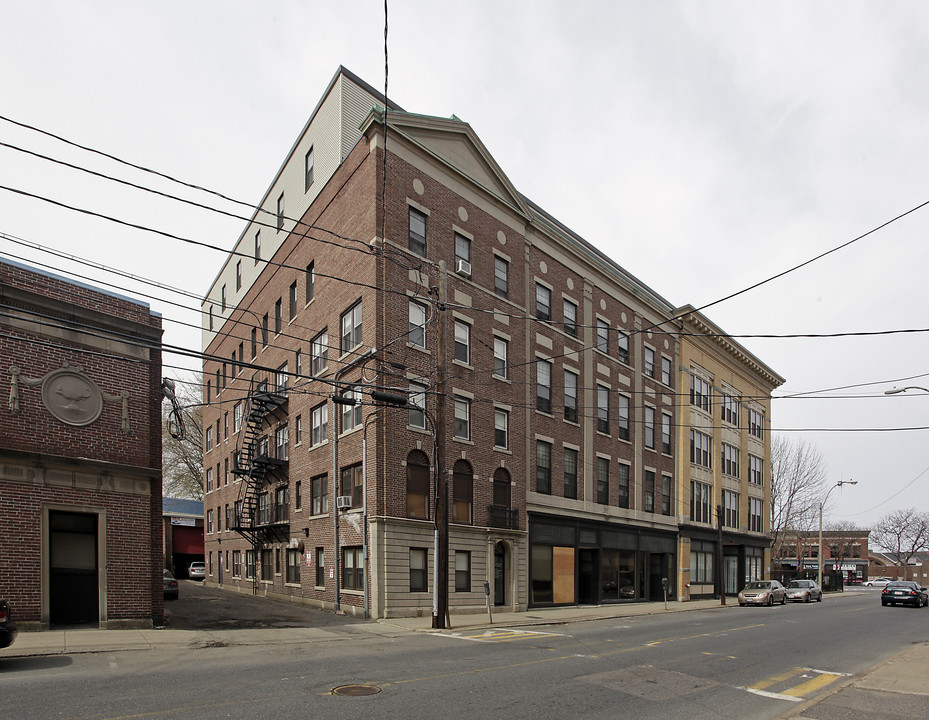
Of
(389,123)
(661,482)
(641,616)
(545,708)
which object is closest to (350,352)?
(389,123)

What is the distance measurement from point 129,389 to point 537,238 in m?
19.7

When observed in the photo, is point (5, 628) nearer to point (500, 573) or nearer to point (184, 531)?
point (500, 573)

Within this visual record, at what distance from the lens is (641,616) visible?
91.7 feet

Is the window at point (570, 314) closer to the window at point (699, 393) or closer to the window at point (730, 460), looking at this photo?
the window at point (699, 393)

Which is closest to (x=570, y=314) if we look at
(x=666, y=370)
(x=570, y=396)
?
(x=570, y=396)

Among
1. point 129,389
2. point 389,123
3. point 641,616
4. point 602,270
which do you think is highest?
point 389,123

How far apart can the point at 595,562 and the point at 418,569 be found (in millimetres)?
12610

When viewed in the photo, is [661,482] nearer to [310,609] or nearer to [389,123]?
[310,609]

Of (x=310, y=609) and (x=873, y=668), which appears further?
(x=310, y=609)

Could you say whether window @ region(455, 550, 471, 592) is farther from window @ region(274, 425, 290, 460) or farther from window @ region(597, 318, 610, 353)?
window @ region(597, 318, 610, 353)

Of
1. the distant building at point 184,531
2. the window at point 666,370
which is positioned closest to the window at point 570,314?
the window at point 666,370

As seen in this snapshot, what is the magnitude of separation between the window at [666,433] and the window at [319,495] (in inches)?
830

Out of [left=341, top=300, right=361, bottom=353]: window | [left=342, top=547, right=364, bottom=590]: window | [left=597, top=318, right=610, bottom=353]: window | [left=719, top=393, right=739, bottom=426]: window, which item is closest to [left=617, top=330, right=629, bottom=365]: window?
[left=597, top=318, right=610, bottom=353]: window

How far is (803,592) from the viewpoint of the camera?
43.6 metres
